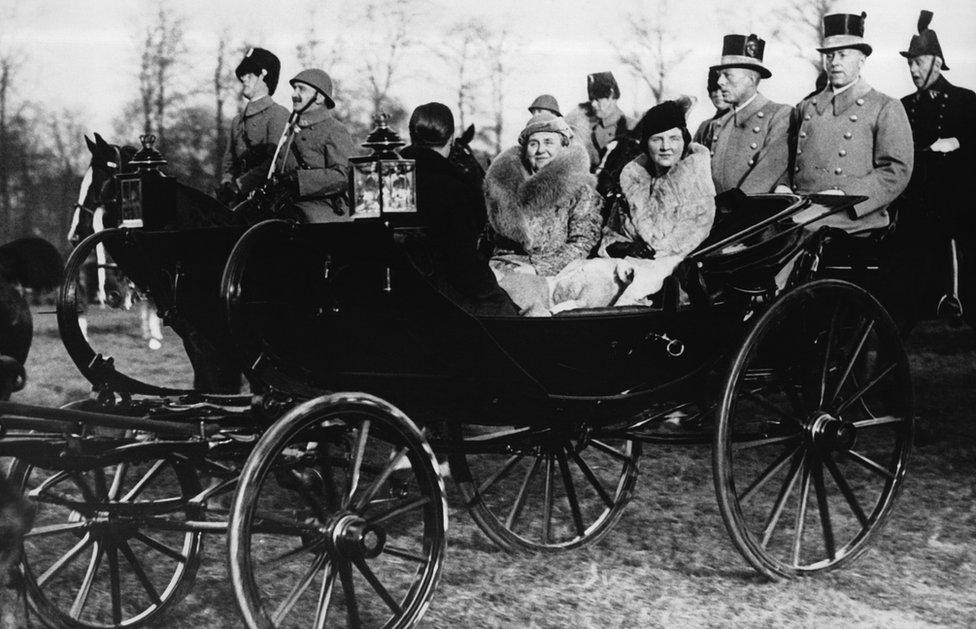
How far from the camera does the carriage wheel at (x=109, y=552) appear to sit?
10.3 ft

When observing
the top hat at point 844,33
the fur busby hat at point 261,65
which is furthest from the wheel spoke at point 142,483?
the top hat at point 844,33

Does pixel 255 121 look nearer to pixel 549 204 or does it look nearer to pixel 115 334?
pixel 549 204

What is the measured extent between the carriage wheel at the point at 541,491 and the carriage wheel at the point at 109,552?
0.98m

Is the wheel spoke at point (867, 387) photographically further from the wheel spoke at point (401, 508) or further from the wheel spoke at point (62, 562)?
the wheel spoke at point (62, 562)

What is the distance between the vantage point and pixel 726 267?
3.97m

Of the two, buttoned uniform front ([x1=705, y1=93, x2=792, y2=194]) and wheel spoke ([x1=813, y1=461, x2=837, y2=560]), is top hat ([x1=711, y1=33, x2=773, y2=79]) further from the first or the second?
wheel spoke ([x1=813, y1=461, x2=837, y2=560])

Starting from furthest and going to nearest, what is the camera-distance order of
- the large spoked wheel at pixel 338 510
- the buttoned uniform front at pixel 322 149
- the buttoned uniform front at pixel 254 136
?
the buttoned uniform front at pixel 254 136 → the buttoned uniform front at pixel 322 149 → the large spoked wheel at pixel 338 510

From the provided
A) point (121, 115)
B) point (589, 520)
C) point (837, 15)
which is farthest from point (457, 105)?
point (589, 520)

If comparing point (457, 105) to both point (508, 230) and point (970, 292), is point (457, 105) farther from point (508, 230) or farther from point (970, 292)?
point (508, 230)

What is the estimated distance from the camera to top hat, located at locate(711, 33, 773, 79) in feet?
19.5

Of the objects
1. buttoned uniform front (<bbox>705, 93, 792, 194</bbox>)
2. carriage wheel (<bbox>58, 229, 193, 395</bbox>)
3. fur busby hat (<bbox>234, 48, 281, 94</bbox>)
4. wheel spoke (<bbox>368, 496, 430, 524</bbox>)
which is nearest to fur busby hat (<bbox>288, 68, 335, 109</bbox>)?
fur busby hat (<bbox>234, 48, 281, 94</bbox>)

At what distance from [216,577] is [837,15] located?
12.5 feet

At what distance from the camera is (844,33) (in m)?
5.48

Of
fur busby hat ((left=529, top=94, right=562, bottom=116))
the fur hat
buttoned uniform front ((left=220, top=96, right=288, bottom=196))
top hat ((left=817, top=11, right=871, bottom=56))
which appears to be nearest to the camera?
the fur hat
